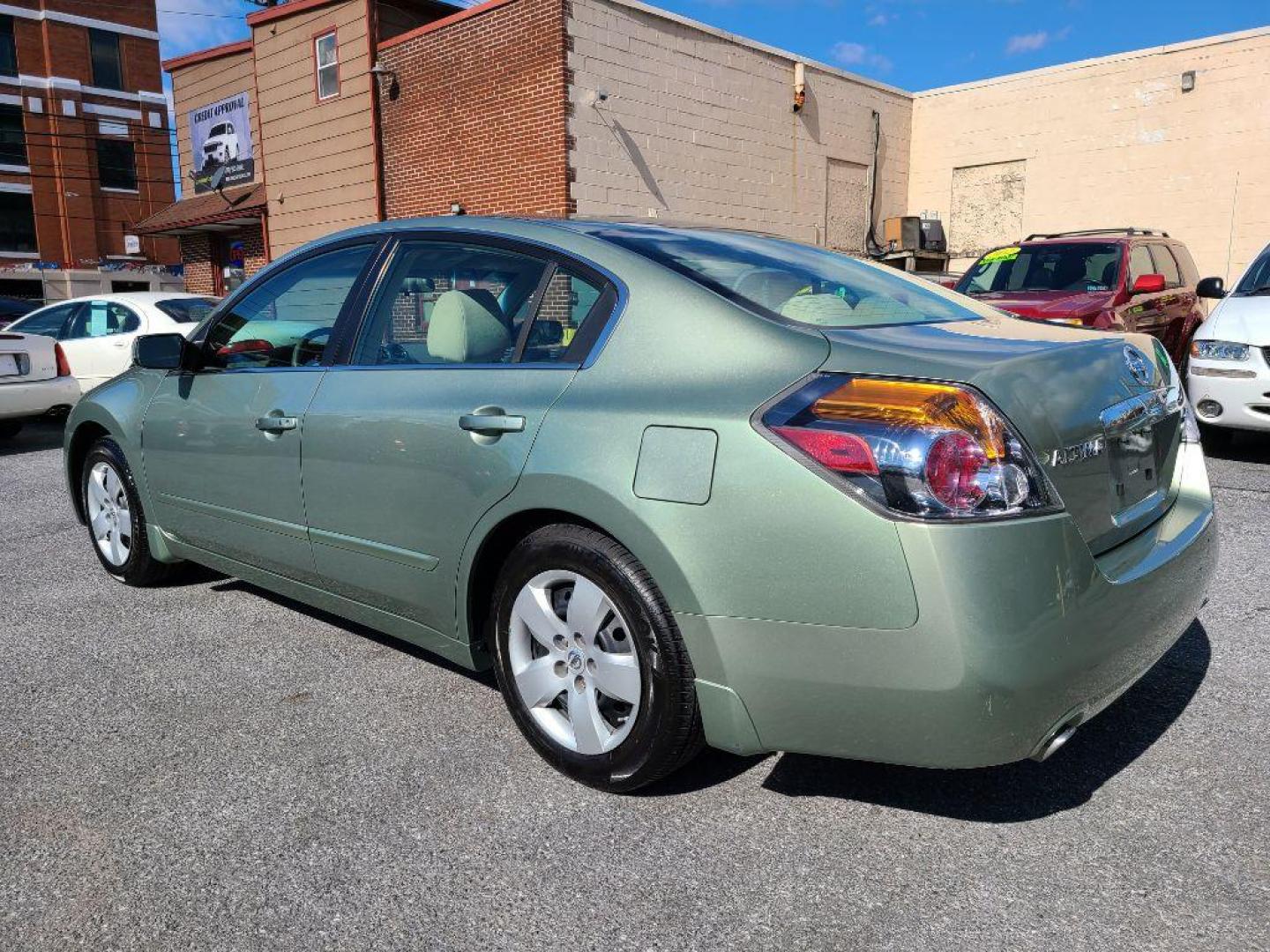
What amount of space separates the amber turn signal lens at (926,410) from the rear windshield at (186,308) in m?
9.31

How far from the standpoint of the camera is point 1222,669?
3.32 m

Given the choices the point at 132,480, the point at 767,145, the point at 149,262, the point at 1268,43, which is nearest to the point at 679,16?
the point at 767,145

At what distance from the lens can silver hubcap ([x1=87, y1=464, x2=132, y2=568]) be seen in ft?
14.5

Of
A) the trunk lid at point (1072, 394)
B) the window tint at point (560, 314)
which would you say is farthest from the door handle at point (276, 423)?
the trunk lid at point (1072, 394)

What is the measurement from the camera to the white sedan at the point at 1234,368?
263 inches

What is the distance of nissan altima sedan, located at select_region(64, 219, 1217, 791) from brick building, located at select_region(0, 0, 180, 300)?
149 feet

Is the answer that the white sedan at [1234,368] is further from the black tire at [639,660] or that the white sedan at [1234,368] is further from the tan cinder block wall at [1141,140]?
the tan cinder block wall at [1141,140]

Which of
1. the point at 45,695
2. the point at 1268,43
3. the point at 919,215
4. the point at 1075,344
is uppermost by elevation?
the point at 1268,43

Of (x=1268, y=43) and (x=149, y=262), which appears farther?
(x=149, y=262)

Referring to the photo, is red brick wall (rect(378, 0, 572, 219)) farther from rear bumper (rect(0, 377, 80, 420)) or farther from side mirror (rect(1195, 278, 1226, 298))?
side mirror (rect(1195, 278, 1226, 298))

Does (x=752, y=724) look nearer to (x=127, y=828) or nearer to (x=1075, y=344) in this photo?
(x=1075, y=344)

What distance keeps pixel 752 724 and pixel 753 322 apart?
94 centimetres

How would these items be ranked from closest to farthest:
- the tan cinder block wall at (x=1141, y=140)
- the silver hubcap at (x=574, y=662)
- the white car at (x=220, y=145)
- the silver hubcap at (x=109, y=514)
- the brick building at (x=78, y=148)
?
the silver hubcap at (x=574, y=662), the silver hubcap at (x=109, y=514), the tan cinder block wall at (x=1141, y=140), the white car at (x=220, y=145), the brick building at (x=78, y=148)

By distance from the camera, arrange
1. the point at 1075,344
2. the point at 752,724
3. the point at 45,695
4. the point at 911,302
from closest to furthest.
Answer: the point at 752,724, the point at 1075,344, the point at 911,302, the point at 45,695
